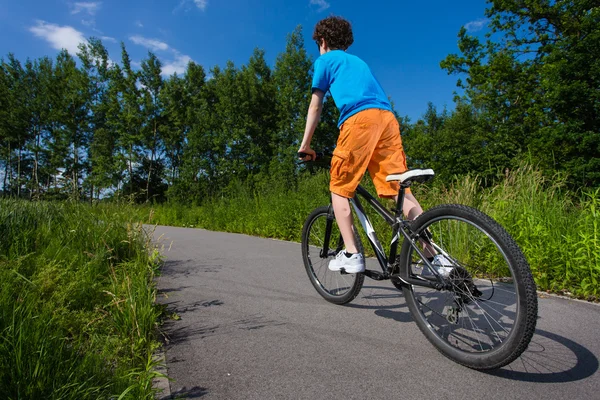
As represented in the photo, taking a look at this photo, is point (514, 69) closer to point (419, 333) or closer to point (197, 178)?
point (419, 333)

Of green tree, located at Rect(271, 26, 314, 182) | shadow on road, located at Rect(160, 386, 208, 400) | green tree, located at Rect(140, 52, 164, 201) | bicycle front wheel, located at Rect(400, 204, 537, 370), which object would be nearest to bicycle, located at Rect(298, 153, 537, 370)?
bicycle front wheel, located at Rect(400, 204, 537, 370)

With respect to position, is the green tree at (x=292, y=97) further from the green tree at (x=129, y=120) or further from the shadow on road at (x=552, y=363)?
the shadow on road at (x=552, y=363)

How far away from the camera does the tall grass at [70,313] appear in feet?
4.38

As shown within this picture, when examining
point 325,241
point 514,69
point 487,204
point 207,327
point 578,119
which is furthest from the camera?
point 514,69

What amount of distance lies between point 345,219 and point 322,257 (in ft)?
2.84

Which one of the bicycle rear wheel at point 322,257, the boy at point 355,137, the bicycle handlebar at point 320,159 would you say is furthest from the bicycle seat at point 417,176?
the bicycle rear wheel at point 322,257

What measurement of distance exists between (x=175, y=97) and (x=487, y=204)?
40196 millimetres

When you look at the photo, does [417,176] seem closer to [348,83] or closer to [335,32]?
[348,83]

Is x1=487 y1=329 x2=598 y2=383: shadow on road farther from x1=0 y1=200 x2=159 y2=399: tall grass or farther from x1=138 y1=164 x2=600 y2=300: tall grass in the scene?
x1=0 y1=200 x2=159 y2=399: tall grass

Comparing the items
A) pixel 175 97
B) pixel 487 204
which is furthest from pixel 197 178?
pixel 487 204

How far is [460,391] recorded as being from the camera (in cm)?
168

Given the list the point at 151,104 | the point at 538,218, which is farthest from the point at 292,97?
the point at 538,218

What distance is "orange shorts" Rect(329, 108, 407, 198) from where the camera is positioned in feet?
8.47

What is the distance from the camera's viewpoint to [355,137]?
8.46 feet
